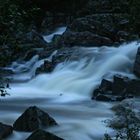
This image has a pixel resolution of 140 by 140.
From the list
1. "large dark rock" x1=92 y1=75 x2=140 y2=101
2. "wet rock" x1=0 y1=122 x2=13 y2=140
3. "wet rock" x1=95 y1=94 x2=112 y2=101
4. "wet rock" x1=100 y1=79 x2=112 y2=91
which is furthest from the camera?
→ "wet rock" x1=100 y1=79 x2=112 y2=91

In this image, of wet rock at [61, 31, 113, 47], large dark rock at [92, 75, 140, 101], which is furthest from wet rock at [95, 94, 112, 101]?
wet rock at [61, 31, 113, 47]

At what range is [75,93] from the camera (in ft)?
43.3

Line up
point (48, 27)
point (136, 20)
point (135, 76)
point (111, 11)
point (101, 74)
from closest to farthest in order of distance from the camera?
1. point (136, 20)
2. point (135, 76)
3. point (101, 74)
4. point (111, 11)
5. point (48, 27)

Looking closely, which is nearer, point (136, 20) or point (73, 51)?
point (136, 20)

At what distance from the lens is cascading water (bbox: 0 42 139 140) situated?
29.4ft

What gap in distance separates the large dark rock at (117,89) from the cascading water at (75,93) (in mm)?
289

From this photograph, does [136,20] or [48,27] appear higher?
[136,20]

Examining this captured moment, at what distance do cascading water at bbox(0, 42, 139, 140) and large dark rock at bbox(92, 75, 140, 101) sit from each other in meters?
0.29

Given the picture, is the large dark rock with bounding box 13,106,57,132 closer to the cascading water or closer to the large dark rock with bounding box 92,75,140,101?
the cascading water

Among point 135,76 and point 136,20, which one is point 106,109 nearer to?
point 135,76

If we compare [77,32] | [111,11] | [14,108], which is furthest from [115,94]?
[111,11]

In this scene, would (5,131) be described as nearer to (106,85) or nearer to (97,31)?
(106,85)

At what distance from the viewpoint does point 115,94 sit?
12289 mm

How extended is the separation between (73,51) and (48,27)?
6.68m
